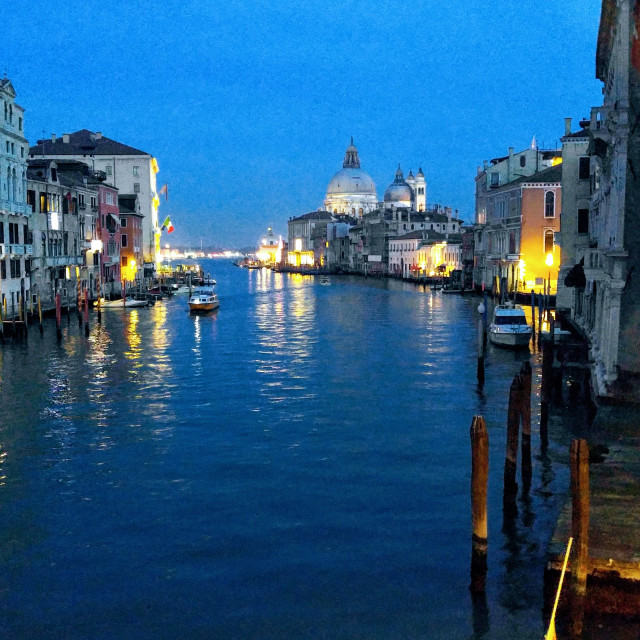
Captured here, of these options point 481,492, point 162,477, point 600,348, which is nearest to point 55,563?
point 162,477

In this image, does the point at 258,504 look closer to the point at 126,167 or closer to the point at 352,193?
the point at 126,167

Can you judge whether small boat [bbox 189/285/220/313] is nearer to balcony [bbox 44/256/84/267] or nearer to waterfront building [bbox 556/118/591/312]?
balcony [bbox 44/256/84/267]

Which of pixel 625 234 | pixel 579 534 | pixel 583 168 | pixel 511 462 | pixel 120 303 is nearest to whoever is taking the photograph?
pixel 579 534

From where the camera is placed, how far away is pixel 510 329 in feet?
102

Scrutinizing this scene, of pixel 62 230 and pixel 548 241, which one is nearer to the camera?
pixel 62 230

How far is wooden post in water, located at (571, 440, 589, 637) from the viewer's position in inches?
333

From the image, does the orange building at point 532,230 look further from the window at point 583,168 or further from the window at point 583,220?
the window at point 583,168

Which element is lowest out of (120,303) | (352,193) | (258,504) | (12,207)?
(258,504)

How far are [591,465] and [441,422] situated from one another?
7365 mm

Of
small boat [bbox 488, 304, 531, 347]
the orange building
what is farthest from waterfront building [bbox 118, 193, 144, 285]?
small boat [bbox 488, 304, 531, 347]

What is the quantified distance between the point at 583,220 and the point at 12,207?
24.3 m

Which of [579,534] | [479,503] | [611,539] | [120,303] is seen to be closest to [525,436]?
[479,503]

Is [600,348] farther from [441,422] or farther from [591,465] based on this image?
[591,465]

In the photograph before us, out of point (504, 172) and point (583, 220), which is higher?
point (504, 172)
